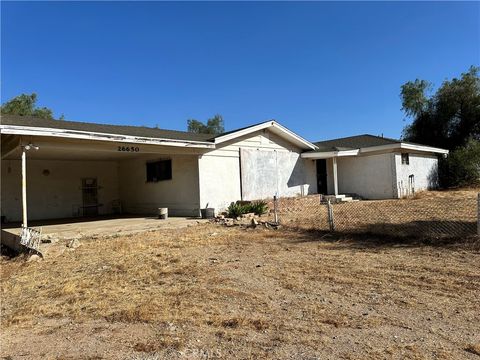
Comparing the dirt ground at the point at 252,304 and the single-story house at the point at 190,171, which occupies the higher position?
the single-story house at the point at 190,171

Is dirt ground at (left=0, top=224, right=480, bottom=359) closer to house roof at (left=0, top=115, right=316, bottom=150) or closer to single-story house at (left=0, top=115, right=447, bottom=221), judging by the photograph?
house roof at (left=0, top=115, right=316, bottom=150)

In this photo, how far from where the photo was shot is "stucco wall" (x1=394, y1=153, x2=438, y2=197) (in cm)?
1986

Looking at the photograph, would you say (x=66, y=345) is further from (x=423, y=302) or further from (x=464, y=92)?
(x=464, y=92)

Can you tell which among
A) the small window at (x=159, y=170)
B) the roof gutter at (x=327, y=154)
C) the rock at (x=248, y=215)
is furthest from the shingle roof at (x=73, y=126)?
the roof gutter at (x=327, y=154)

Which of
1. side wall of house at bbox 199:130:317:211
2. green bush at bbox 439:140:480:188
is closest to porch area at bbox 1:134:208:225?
Result: side wall of house at bbox 199:130:317:211

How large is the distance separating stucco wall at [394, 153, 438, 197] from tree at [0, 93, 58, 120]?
35.4m

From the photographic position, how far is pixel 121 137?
42.1 ft

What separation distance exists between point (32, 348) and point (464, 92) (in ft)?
105

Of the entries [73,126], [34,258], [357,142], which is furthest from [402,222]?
[357,142]

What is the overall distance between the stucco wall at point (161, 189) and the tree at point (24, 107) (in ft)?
79.1

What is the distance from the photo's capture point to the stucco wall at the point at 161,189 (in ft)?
53.3

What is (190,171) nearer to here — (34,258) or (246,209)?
(246,209)

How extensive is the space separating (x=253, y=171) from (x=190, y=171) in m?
3.29

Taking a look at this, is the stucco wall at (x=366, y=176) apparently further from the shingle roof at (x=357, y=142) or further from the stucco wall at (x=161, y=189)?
the stucco wall at (x=161, y=189)
